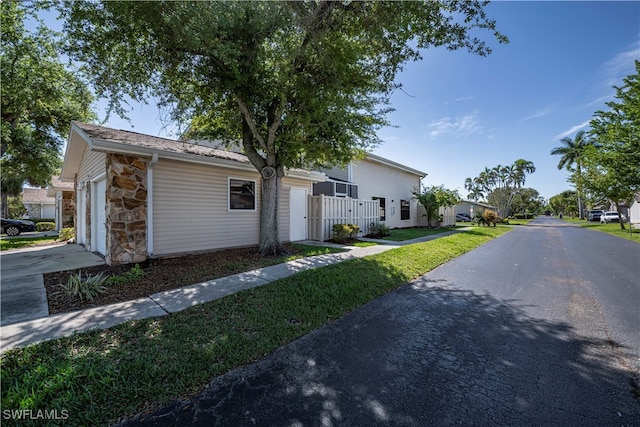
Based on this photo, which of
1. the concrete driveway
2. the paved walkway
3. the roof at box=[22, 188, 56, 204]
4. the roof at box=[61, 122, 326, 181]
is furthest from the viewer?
the roof at box=[22, 188, 56, 204]

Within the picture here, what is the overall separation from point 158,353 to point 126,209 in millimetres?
5394

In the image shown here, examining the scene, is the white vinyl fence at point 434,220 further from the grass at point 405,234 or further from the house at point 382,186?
the grass at point 405,234

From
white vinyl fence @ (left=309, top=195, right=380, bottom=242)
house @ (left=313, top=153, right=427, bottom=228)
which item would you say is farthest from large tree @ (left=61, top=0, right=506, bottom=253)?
house @ (left=313, top=153, right=427, bottom=228)

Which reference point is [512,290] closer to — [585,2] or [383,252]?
[383,252]

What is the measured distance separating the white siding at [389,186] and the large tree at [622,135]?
12.0 meters

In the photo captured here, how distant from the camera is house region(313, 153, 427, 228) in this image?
49.2ft

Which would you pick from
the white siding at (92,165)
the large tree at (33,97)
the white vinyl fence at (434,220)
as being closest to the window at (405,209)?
the white vinyl fence at (434,220)

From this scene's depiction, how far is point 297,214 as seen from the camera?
11.3 meters

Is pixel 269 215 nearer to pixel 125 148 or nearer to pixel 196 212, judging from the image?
pixel 196 212

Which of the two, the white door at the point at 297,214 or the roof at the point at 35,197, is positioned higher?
the roof at the point at 35,197

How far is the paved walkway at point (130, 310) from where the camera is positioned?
3217 mm

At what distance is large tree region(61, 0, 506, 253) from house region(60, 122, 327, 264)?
4.98 feet

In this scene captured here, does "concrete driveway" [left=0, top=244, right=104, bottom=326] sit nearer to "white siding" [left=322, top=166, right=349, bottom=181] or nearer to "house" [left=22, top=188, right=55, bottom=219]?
"white siding" [left=322, top=166, right=349, bottom=181]

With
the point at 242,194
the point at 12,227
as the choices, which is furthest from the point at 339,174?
the point at 12,227
